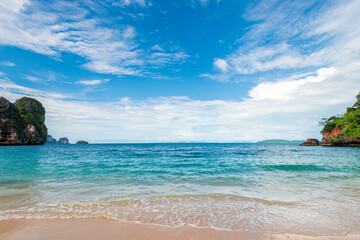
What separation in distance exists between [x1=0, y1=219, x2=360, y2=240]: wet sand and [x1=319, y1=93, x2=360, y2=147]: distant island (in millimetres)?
65629

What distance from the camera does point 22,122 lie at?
75.4m

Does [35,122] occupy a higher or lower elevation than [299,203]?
higher

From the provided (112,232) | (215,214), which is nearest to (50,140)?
(112,232)

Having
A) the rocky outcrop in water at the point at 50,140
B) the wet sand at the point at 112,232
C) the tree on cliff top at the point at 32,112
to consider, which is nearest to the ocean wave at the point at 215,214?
the wet sand at the point at 112,232

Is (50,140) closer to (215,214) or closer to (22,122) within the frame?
(22,122)

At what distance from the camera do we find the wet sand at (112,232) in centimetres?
364

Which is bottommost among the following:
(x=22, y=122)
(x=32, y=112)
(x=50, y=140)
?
(x=50, y=140)

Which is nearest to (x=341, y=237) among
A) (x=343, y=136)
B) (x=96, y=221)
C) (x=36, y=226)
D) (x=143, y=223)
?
(x=143, y=223)

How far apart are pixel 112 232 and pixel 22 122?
330 feet

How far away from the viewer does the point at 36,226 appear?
13.6 ft

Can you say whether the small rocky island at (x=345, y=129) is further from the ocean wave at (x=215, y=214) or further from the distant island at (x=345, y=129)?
the ocean wave at (x=215, y=214)

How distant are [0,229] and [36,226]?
2.35ft

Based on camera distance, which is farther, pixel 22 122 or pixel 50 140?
pixel 50 140

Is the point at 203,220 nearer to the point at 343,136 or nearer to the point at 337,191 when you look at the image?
the point at 337,191
